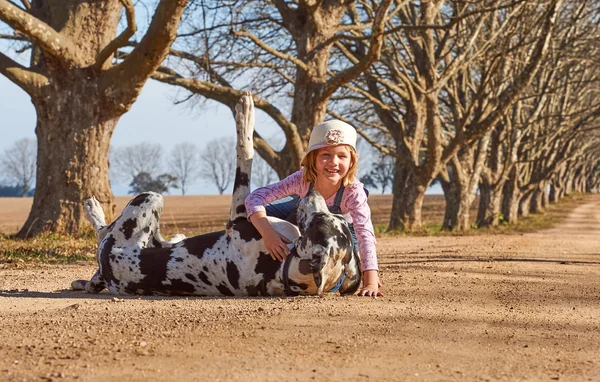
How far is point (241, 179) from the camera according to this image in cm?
542

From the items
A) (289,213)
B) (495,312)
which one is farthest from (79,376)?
(495,312)

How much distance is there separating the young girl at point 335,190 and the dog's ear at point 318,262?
0.30 metres

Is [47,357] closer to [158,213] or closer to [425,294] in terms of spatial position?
[158,213]

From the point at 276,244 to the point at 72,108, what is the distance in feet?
23.8

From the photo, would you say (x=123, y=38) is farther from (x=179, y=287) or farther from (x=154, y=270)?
(x=179, y=287)

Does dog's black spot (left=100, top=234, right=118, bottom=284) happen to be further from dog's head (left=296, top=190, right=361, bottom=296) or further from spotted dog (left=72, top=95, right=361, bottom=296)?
dog's head (left=296, top=190, right=361, bottom=296)

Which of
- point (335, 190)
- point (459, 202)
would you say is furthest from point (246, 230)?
point (459, 202)

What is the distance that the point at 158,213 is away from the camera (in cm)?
567

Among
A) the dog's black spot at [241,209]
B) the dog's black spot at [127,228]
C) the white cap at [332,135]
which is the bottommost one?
the dog's black spot at [127,228]

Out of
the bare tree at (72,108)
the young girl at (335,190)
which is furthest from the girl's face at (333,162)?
the bare tree at (72,108)

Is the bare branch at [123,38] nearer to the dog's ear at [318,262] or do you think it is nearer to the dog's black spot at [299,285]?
the dog's black spot at [299,285]

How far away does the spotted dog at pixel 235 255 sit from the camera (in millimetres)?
4773

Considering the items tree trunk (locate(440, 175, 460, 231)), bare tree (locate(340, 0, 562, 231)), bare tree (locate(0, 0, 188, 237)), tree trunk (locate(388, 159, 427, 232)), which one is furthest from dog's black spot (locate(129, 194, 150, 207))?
tree trunk (locate(440, 175, 460, 231))

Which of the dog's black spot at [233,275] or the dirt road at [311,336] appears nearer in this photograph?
the dirt road at [311,336]
